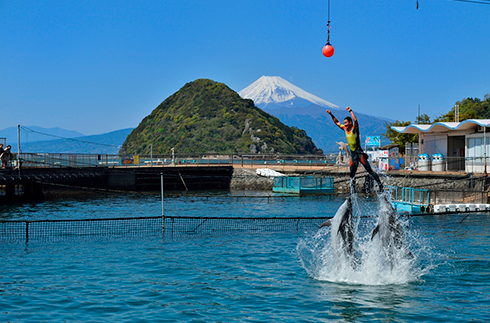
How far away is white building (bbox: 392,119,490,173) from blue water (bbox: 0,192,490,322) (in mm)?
18503

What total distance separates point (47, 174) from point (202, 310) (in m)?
32.5

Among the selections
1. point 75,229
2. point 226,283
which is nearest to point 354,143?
point 226,283

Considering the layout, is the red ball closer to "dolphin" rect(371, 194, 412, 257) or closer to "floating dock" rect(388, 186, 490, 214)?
"dolphin" rect(371, 194, 412, 257)

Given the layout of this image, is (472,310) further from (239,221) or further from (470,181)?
Result: (470,181)

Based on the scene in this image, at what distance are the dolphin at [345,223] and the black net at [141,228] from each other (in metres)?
7.94

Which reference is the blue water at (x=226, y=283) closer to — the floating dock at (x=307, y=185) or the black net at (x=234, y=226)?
the black net at (x=234, y=226)

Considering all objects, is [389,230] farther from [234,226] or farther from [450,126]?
[450,126]

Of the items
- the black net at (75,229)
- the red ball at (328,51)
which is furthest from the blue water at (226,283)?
the red ball at (328,51)

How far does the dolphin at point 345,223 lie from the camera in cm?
1334

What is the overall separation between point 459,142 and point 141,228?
34.0m

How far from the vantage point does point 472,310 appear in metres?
12.8

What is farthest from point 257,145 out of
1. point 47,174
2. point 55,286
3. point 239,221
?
point 55,286

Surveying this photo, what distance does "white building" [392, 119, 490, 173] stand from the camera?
4157 centimetres

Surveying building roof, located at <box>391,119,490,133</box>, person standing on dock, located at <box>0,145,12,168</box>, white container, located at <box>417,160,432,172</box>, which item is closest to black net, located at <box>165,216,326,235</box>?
person standing on dock, located at <box>0,145,12,168</box>
